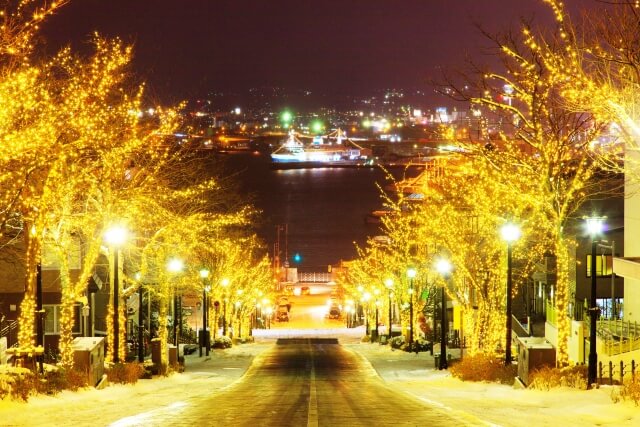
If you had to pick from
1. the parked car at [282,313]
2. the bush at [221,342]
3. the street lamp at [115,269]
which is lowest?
the parked car at [282,313]

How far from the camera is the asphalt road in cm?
1553

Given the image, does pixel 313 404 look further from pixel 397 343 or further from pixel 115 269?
pixel 397 343

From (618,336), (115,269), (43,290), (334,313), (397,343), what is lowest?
(334,313)

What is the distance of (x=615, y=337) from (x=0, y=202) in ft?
71.6

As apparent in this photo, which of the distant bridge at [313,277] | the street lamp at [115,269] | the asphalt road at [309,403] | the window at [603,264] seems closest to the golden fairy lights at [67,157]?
the street lamp at [115,269]

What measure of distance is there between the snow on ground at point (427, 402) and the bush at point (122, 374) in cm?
40

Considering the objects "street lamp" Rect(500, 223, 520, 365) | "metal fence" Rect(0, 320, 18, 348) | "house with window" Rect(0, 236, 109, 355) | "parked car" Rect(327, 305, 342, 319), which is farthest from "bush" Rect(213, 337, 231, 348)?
"parked car" Rect(327, 305, 342, 319)

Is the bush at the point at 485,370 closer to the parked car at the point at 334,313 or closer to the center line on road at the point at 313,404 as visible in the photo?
the center line on road at the point at 313,404

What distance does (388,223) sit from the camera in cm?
6194

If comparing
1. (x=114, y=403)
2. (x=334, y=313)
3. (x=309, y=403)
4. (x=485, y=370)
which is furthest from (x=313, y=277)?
(x=309, y=403)

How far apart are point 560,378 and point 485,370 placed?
18.1 feet

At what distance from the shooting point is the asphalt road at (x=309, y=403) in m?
15.5

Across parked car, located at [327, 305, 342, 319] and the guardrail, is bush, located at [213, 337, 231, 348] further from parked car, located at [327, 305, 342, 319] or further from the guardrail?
parked car, located at [327, 305, 342, 319]

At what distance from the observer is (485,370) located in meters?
26.3
